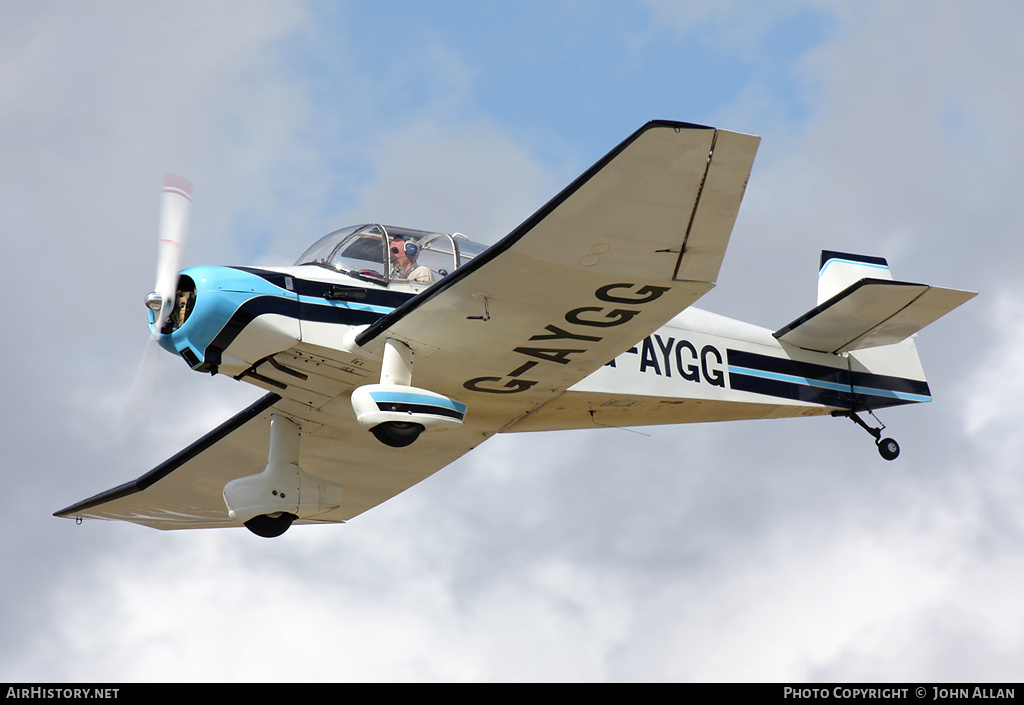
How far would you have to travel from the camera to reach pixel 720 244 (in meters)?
A: 10.0

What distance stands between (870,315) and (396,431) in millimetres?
5981

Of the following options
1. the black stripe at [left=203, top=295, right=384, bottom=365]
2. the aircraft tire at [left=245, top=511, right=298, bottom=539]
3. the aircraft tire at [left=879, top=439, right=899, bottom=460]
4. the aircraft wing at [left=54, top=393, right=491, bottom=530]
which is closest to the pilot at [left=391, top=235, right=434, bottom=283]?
the black stripe at [left=203, top=295, right=384, bottom=365]

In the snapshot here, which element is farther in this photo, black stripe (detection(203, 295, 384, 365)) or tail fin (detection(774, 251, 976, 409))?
tail fin (detection(774, 251, 976, 409))

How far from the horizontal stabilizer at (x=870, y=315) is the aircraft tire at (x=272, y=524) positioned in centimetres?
619

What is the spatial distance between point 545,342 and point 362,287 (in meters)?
1.89

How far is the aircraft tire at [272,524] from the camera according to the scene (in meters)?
12.7

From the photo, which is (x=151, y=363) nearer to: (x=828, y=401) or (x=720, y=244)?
(x=720, y=244)

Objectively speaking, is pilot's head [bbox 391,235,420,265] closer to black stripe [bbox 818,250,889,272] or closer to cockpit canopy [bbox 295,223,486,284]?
cockpit canopy [bbox 295,223,486,284]

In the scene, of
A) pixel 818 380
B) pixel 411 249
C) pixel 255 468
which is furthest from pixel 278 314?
pixel 818 380

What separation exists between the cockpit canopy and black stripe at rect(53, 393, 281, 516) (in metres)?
1.94

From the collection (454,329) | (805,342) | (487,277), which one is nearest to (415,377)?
(454,329)

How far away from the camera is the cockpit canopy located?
1158 cm

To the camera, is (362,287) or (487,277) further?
(362,287)

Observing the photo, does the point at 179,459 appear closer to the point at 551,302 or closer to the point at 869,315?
the point at 551,302
